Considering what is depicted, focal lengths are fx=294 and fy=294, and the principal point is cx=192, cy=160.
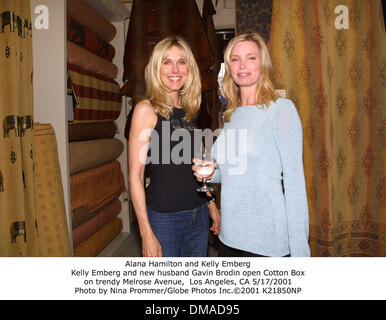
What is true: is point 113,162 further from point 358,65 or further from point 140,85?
point 358,65

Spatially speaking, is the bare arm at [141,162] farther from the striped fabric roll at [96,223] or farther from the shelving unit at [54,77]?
the striped fabric roll at [96,223]

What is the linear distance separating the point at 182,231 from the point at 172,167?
0.33m

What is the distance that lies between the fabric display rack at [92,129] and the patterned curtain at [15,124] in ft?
2.17

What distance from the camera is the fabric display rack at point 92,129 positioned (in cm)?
238

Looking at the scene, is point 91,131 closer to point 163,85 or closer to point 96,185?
point 96,185

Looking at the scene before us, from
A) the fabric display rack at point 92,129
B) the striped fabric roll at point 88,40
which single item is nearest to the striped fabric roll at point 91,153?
the fabric display rack at point 92,129

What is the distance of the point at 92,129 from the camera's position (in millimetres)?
2725

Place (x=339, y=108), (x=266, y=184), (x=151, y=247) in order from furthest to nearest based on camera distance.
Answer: (x=339, y=108) → (x=151, y=247) → (x=266, y=184)

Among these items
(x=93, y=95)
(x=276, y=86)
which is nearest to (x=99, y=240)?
(x=93, y=95)

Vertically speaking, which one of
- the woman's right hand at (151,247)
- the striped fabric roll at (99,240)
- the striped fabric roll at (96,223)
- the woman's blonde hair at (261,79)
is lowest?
the striped fabric roll at (99,240)

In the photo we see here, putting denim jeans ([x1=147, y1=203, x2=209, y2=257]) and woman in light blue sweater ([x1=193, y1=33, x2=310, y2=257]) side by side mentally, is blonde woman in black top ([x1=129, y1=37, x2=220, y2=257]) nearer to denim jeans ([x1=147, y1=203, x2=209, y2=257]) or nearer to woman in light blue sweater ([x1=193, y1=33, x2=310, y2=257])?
denim jeans ([x1=147, y1=203, x2=209, y2=257])

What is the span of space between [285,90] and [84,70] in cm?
173

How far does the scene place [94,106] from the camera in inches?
104

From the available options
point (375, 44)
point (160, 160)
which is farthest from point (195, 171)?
point (375, 44)
